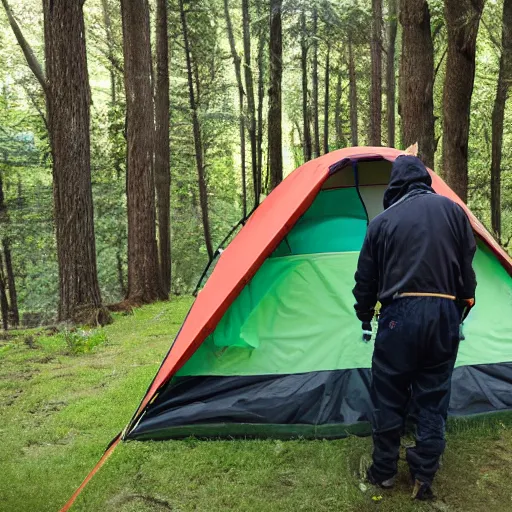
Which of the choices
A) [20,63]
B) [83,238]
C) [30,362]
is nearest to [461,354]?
[30,362]

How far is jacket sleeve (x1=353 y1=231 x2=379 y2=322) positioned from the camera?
9.73 feet

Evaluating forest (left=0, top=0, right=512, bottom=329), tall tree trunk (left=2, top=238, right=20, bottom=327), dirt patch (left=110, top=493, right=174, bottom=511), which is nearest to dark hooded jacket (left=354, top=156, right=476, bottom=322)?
dirt patch (left=110, top=493, right=174, bottom=511)

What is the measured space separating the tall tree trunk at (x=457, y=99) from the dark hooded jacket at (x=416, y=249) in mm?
6313

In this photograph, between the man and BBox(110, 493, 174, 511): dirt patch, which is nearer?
the man

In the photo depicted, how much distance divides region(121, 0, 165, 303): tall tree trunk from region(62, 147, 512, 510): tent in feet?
20.7

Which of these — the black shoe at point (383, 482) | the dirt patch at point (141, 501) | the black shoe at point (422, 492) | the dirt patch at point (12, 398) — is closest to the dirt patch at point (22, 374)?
the dirt patch at point (12, 398)

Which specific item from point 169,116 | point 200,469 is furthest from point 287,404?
point 169,116

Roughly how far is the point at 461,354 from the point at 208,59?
16001 mm

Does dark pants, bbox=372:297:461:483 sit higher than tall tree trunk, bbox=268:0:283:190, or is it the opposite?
tall tree trunk, bbox=268:0:283:190

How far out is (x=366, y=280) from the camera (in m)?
2.98

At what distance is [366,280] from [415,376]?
586 millimetres

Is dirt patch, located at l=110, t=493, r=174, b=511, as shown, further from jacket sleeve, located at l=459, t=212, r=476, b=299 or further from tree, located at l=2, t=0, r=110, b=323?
tree, located at l=2, t=0, r=110, b=323

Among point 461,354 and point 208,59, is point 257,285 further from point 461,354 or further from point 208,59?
point 208,59

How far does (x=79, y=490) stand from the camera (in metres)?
2.88
